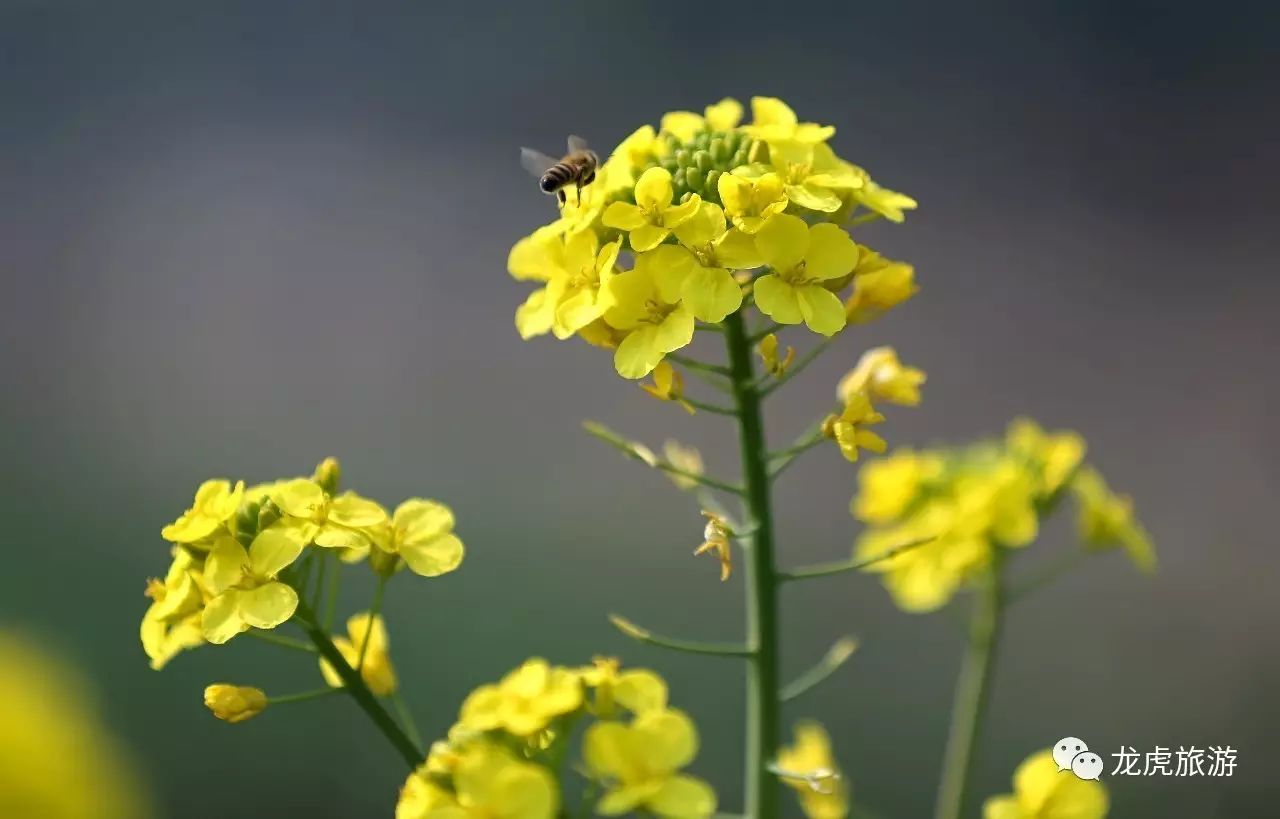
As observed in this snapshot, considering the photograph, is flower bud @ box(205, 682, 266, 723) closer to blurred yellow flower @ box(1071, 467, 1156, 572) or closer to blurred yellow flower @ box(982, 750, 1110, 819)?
blurred yellow flower @ box(982, 750, 1110, 819)

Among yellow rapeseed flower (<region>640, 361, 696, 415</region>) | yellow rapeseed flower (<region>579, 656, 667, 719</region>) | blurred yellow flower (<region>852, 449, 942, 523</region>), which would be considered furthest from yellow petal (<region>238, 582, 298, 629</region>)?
blurred yellow flower (<region>852, 449, 942, 523</region>)

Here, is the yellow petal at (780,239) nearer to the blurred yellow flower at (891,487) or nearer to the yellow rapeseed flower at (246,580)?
the yellow rapeseed flower at (246,580)

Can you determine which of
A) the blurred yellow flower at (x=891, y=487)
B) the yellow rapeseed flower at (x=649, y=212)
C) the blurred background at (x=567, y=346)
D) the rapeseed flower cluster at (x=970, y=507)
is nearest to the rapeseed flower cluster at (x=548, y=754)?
the yellow rapeseed flower at (x=649, y=212)

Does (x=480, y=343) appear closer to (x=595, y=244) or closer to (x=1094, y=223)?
(x=1094, y=223)

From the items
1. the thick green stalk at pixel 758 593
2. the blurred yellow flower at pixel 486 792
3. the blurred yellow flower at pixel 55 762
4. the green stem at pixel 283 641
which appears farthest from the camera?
the blurred yellow flower at pixel 55 762

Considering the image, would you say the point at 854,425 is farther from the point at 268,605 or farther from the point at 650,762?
the point at 268,605

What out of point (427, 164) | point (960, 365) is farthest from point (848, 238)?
point (427, 164)

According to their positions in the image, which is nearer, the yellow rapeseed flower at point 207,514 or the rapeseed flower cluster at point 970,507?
the yellow rapeseed flower at point 207,514

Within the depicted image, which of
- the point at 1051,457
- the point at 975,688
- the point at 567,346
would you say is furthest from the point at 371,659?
the point at 567,346
